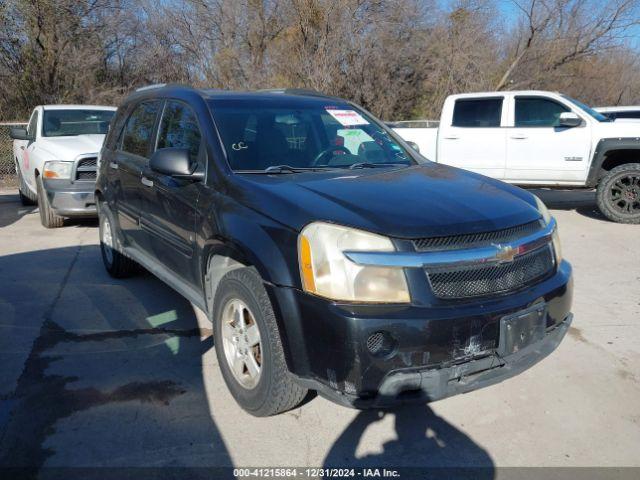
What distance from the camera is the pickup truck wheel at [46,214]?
25.3ft

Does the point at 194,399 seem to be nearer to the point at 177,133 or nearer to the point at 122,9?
the point at 177,133

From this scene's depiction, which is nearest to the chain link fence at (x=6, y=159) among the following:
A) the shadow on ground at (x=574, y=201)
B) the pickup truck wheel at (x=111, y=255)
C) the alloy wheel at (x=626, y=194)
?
the pickup truck wheel at (x=111, y=255)

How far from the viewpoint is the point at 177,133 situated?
13.3ft

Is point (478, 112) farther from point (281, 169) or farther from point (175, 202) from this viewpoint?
point (175, 202)

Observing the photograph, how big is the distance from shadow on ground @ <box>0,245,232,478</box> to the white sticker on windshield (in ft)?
6.31

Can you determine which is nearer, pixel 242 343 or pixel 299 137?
pixel 242 343

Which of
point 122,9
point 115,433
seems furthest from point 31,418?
point 122,9

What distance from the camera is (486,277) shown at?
270 centimetres

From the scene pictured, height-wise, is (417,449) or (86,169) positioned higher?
(86,169)

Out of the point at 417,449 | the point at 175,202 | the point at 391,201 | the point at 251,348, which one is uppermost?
the point at 391,201

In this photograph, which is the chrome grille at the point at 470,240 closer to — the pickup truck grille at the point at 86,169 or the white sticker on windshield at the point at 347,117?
the white sticker on windshield at the point at 347,117

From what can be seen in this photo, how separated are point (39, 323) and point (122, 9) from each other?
18.9 metres

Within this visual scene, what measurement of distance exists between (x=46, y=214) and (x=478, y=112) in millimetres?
6967

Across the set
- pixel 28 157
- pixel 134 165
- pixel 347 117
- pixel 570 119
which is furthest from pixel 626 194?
pixel 28 157
